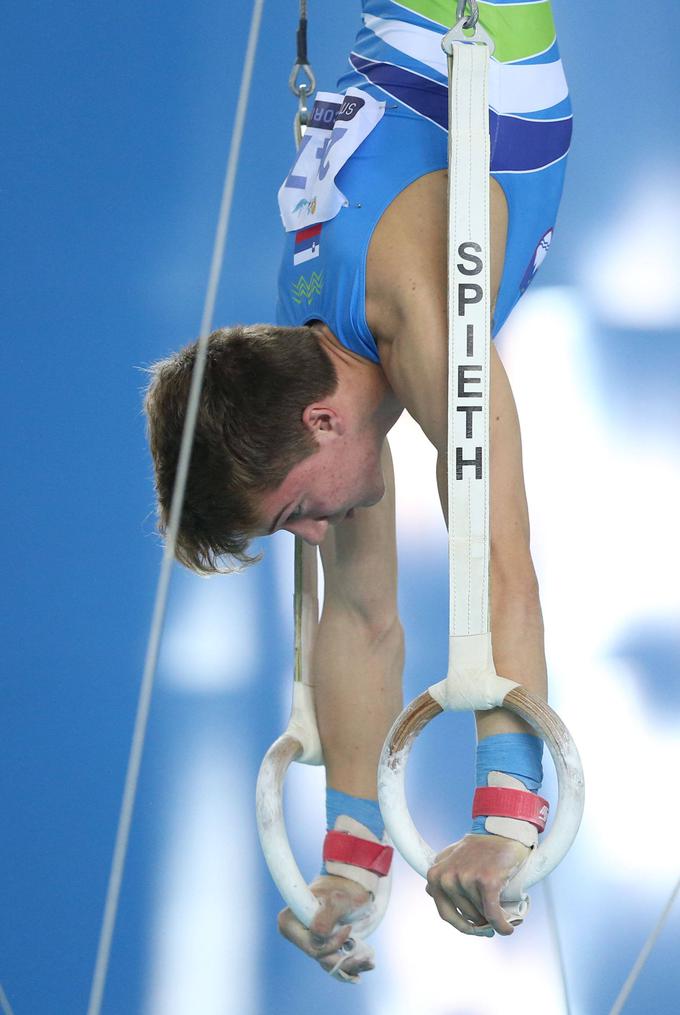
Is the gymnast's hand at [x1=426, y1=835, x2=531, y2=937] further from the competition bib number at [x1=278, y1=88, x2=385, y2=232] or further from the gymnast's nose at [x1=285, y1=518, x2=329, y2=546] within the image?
the competition bib number at [x1=278, y1=88, x2=385, y2=232]

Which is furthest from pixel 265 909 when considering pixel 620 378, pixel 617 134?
pixel 617 134

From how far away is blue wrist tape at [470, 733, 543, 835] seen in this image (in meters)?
1.28

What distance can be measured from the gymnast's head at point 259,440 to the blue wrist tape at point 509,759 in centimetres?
32

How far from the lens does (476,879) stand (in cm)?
121

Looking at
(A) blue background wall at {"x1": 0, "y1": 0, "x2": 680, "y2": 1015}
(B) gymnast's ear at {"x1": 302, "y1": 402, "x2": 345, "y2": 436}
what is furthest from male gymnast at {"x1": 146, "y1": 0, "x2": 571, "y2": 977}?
(A) blue background wall at {"x1": 0, "y1": 0, "x2": 680, "y2": 1015}

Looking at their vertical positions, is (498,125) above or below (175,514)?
above

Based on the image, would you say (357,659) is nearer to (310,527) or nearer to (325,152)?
(310,527)

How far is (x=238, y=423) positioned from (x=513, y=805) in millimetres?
453

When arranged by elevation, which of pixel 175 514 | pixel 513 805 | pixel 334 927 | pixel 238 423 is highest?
pixel 238 423

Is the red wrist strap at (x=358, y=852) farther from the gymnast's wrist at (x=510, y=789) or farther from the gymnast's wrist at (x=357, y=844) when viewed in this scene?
the gymnast's wrist at (x=510, y=789)

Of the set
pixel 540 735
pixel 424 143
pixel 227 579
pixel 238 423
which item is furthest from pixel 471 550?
pixel 227 579

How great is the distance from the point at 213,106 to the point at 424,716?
5.51ft

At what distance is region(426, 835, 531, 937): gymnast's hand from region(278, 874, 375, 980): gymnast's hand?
0.33 metres

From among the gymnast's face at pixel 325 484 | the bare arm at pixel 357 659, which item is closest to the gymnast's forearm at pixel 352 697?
the bare arm at pixel 357 659
